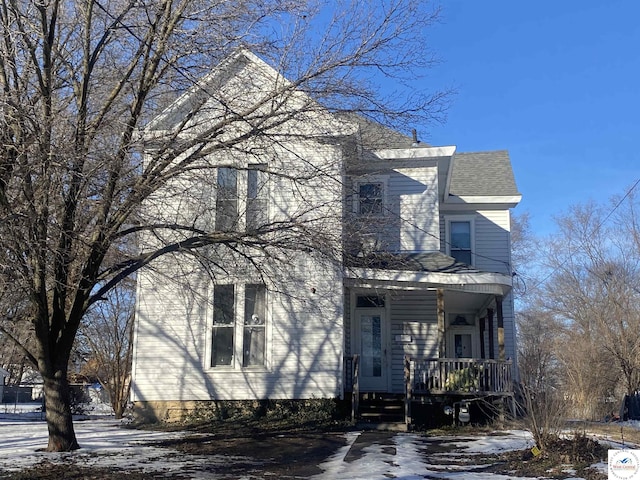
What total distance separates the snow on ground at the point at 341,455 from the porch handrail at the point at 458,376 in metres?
1.30

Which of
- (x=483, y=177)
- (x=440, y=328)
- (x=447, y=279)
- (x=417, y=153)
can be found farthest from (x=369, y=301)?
(x=483, y=177)

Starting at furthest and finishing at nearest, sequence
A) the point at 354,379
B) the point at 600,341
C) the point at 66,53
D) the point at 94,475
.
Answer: the point at 600,341 → the point at 354,379 → the point at 66,53 → the point at 94,475

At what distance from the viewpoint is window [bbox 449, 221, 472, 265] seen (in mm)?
18344

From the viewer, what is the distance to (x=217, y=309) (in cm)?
1467

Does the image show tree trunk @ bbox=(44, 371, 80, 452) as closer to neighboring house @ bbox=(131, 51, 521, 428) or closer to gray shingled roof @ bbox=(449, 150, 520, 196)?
neighboring house @ bbox=(131, 51, 521, 428)

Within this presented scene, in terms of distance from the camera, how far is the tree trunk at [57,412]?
31.9 ft

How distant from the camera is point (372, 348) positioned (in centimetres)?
1659

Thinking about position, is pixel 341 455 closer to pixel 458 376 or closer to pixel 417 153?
pixel 458 376

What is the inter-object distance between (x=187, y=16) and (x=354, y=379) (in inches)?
319

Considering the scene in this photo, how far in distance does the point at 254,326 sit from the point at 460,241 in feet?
22.9

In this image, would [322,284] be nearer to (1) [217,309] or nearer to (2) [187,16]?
(1) [217,309]

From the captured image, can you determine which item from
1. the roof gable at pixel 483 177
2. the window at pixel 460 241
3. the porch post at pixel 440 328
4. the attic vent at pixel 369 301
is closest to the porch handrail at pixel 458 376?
the porch post at pixel 440 328

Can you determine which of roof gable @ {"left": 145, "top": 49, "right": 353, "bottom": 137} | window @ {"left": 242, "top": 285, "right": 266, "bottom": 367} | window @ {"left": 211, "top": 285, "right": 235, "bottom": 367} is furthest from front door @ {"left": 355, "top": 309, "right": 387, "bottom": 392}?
roof gable @ {"left": 145, "top": 49, "right": 353, "bottom": 137}

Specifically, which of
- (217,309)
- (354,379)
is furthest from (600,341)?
(217,309)
